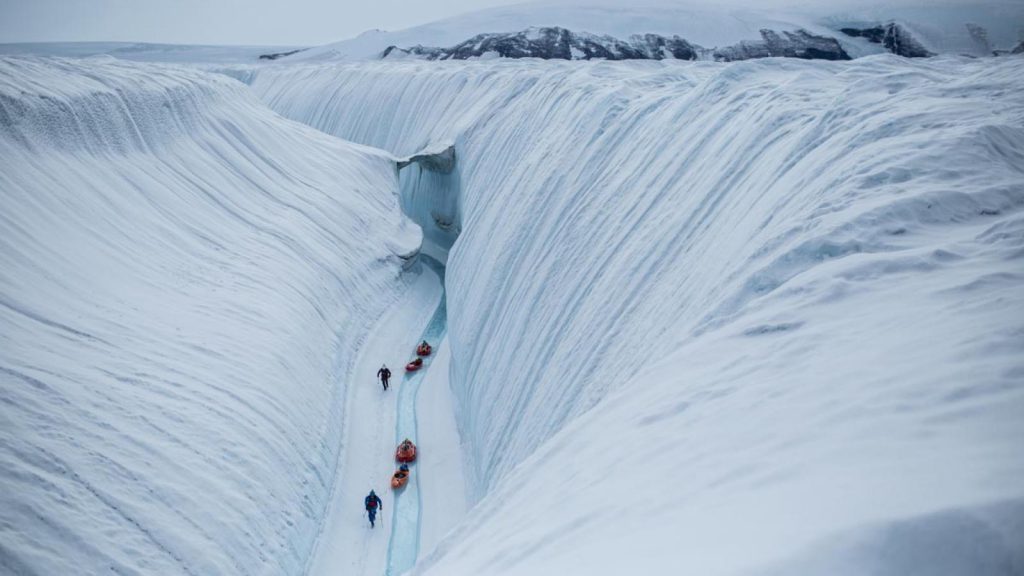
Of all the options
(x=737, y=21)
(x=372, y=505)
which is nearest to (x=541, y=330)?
(x=372, y=505)

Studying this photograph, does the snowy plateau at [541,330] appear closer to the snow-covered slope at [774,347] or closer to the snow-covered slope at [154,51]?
the snow-covered slope at [774,347]

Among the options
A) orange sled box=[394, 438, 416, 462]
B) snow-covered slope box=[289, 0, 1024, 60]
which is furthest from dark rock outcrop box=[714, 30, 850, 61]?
orange sled box=[394, 438, 416, 462]

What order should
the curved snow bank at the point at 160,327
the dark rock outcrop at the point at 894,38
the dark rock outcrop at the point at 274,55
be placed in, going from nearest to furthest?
the curved snow bank at the point at 160,327
the dark rock outcrop at the point at 894,38
the dark rock outcrop at the point at 274,55

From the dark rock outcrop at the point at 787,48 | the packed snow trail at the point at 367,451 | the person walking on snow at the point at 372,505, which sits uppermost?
the dark rock outcrop at the point at 787,48

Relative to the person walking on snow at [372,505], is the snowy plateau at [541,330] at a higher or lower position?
higher

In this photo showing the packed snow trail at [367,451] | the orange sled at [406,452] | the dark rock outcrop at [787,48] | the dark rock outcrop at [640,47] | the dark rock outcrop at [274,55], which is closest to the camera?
the packed snow trail at [367,451]

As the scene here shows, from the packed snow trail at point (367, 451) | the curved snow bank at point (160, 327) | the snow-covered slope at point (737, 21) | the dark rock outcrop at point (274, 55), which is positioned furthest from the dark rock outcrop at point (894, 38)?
the dark rock outcrop at point (274, 55)

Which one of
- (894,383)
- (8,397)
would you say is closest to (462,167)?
(8,397)
